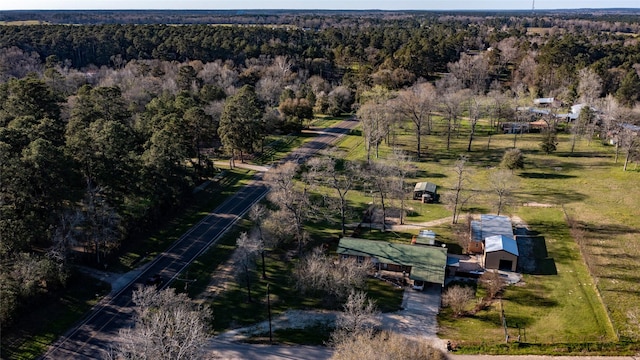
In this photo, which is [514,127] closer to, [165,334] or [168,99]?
[168,99]

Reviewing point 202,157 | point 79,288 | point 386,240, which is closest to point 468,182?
point 386,240

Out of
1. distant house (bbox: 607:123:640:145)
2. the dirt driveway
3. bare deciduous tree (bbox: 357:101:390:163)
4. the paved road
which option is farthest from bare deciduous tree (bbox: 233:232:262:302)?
distant house (bbox: 607:123:640:145)

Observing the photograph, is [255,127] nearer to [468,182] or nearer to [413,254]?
[468,182]

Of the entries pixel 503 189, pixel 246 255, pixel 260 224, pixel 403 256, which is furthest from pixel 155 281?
pixel 503 189

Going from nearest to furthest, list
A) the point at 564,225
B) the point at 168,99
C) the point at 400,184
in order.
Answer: the point at 564,225 < the point at 400,184 < the point at 168,99

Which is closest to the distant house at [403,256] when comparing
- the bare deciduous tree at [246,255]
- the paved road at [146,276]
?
the bare deciduous tree at [246,255]
